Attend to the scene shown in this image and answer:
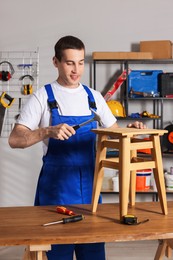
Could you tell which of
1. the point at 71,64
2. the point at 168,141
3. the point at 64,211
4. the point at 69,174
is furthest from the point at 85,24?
the point at 64,211

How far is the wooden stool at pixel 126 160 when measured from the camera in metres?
2.04

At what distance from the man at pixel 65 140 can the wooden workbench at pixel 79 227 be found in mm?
131

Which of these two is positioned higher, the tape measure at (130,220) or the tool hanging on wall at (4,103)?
the tool hanging on wall at (4,103)

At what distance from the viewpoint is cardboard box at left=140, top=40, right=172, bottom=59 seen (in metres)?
4.48

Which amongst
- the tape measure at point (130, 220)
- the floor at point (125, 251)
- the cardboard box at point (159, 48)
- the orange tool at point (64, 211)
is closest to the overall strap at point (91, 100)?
the orange tool at point (64, 211)

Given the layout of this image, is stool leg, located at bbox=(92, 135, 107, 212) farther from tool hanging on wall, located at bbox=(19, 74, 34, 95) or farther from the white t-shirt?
tool hanging on wall, located at bbox=(19, 74, 34, 95)

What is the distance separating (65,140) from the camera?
96.9 inches

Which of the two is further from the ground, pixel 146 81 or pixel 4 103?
pixel 146 81

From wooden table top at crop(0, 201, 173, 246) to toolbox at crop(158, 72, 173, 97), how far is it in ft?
7.90

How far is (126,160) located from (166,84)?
8.76ft

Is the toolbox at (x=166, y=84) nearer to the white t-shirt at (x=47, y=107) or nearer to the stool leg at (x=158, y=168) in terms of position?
the white t-shirt at (x=47, y=107)

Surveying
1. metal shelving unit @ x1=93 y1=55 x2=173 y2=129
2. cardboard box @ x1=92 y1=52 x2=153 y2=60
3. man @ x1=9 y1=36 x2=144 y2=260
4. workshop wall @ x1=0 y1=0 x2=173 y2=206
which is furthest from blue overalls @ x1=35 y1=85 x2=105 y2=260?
workshop wall @ x1=0 y1=0 x2=173 y2=206

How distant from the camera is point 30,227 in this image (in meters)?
1.96

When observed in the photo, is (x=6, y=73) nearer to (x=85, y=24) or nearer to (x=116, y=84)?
(x=85, y=24)
